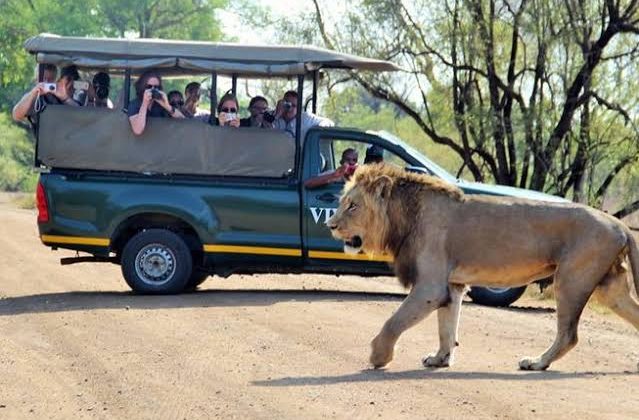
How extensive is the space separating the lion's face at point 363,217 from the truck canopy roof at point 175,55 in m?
4.36

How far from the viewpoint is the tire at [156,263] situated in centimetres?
1469

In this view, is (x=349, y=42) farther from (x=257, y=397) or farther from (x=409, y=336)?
(x=257, y=397)

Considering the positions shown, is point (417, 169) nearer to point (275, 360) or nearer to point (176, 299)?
point (176, 299)

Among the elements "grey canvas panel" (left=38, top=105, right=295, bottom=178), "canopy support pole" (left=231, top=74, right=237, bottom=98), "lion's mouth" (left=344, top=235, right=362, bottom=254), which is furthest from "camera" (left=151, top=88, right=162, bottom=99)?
"lion's mouth" (left=344, top=235, right=362, bottom=254)

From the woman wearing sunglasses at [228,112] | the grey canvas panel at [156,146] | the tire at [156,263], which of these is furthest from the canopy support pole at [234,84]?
the tire at [156,263]

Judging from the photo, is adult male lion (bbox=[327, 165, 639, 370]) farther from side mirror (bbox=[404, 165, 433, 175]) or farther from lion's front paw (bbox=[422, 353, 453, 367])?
side mirror (bbox=[404, 165, 433, 175])

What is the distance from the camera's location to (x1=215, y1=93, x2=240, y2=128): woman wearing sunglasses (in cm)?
1510

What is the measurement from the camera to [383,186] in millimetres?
10602

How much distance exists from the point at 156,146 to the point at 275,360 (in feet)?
16.7

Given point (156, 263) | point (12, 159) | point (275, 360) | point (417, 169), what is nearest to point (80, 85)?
point (156, 263)

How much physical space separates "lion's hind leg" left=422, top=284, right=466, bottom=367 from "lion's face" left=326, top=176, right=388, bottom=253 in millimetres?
657

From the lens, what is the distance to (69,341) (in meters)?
11.3

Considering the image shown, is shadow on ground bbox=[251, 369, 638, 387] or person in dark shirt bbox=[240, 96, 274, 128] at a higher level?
person in dark shirt bbox=[240, 96, 274, 128]

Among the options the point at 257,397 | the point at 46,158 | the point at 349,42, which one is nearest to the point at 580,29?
the point at 349,42
